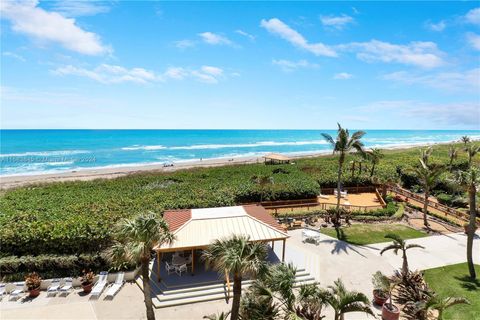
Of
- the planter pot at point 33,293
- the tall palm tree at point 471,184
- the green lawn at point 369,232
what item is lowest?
the planter pot at point 33,293

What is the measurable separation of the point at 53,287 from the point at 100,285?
2.52 m

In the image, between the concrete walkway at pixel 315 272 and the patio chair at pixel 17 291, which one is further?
the patio chair at pixel 17 291

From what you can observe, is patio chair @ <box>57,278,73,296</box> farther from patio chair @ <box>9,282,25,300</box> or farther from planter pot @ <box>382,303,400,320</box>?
planter pot @ <box>382,303,400,320</box>

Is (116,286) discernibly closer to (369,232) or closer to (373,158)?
(369,232)

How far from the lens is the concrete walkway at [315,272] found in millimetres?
14242

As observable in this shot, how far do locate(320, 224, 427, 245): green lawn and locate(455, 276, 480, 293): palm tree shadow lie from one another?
6.11 metres

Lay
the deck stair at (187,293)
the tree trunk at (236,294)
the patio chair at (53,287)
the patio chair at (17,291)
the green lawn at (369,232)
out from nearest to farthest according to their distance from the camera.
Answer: the tree trunk at (236,294)
the deck stair at (187,293)
the patio chair at (17,291)
the patio chair at (53,287)
the green lawn at (369,232)

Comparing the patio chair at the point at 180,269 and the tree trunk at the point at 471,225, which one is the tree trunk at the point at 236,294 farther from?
the tree trunk at the point at 471,225

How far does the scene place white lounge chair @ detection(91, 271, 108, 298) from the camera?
51.1 ft

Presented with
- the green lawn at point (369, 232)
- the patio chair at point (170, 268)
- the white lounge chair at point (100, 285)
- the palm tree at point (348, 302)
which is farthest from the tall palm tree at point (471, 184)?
the white lounge chair at point (100, 285)

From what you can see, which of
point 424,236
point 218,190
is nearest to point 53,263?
point 218,190

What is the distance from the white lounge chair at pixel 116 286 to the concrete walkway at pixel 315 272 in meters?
0.31

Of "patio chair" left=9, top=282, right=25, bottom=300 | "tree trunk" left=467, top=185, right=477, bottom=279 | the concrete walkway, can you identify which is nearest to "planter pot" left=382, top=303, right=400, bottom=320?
the concrete walkway

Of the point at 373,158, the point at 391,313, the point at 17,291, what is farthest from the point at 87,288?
the point at 373,158
